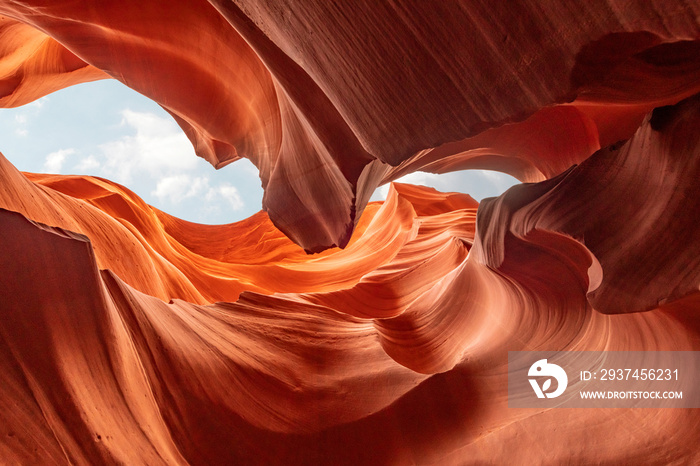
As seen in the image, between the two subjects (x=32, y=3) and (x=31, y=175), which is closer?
(x=32, y=3)

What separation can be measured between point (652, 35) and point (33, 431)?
1.36 m

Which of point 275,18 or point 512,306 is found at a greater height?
point 275,18

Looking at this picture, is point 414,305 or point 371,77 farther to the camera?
point 414,305

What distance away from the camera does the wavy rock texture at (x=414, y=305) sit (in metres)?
0.96

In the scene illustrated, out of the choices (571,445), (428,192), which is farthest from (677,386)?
(428,192)

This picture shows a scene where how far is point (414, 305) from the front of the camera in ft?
8.92

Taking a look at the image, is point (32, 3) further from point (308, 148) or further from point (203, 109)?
point (308, 148)

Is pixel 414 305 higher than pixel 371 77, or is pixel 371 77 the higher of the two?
pixel 371 77

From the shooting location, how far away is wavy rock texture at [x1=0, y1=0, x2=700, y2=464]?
3.16 ft

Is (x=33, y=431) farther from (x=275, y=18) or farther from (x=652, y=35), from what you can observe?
(x=652, y=35)

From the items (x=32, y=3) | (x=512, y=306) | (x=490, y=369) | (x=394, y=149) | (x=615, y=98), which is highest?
(x=32, y=3)

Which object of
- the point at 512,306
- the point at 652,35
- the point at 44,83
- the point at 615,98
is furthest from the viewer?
the point at 44,83

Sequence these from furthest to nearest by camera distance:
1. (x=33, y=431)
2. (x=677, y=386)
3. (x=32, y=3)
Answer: (x=32, y=3) < (x=677, y=386) < (x=33, y=431)

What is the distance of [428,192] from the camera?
622 cm
